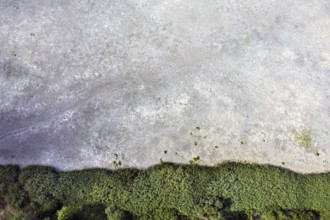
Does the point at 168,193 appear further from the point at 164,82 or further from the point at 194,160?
the point at 164,82

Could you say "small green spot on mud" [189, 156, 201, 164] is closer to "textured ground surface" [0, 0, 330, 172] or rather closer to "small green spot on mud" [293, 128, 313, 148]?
"textured ground surface" [0, 0, 330, 172]

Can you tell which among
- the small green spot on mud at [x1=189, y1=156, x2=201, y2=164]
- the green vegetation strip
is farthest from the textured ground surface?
the green vegetation strip

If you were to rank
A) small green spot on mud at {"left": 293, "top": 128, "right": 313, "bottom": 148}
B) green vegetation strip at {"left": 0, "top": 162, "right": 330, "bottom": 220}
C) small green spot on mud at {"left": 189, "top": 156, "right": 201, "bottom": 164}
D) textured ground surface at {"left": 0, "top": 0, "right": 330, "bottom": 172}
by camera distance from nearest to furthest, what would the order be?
green vegetation strip at {"left": 0, "top": 162, "right": 330, "bottom": 220}, small green spot on mud at {"left": 189, "top": 156, "right": 201, "bottom": 164}, small green spot on mud at {"left": 293, "top": 128, "right": 313, "bottom": 148}, textured ground surface at {"left": 0, "top": 0, "right": 330, "bottom": 172}

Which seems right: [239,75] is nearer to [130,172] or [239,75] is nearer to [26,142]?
[130,172]

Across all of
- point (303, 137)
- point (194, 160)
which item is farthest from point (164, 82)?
point (303, 137)

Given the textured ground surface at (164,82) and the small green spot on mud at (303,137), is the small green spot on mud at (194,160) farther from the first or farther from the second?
the small green spot on mud at (303,137)

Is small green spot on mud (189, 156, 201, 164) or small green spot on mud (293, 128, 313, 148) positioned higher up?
small green spot on mud (293, 128, 313, 148)

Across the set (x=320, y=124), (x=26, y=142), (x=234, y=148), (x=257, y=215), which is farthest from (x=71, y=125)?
(x=320, y=124)
